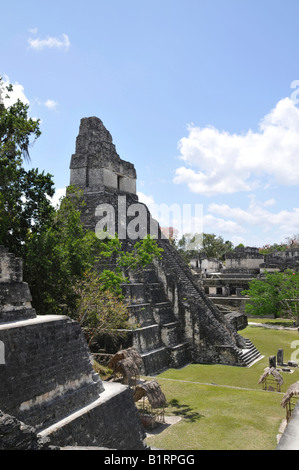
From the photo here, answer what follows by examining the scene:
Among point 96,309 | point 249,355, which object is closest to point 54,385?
point 96,309

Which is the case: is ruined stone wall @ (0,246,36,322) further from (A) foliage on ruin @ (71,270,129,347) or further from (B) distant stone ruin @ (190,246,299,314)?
(B) distant stone ruin @ (190,246,299,314)

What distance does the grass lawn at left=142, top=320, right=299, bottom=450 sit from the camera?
26.9 ft

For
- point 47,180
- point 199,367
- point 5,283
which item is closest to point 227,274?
point 199,367

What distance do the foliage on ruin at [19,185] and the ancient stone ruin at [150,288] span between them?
4.58 m

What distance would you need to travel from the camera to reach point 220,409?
1011cm

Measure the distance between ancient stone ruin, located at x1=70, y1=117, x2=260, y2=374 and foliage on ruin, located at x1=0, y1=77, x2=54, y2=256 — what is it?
458 centimetres

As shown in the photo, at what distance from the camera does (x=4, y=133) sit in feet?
36.3

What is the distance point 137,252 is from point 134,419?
7339 mm

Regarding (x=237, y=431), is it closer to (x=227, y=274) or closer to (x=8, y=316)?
(x=8, y=316)

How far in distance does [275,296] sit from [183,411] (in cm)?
1609

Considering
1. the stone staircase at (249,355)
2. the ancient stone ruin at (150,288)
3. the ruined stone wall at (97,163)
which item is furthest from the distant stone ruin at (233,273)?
the ruined stone wall at (97,163)

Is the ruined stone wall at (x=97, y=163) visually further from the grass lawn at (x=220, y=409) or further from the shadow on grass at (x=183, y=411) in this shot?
the shadow on grass at (x=183, y=411)

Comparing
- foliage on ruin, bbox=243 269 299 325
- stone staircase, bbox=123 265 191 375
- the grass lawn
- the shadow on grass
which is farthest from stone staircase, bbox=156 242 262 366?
foliage on ruin, bbox=243 269 299 325

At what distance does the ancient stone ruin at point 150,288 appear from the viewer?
47.4 feet
